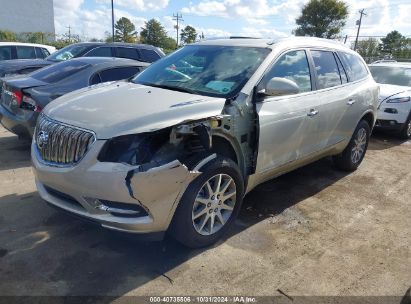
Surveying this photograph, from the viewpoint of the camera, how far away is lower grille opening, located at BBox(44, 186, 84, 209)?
10.3 ft

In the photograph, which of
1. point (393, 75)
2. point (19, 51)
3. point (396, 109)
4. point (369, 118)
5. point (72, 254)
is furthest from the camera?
point (19, 51)

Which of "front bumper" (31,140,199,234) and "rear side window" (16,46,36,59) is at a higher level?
"rear side window" (16,46,36,59)

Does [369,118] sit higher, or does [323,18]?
[323,18]

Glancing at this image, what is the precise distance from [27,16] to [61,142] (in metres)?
61.8

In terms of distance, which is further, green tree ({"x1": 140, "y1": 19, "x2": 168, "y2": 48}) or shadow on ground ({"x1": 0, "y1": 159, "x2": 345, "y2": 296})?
green tree ({"x1": 140, "y1": 19, "x2": 168, "y2": 48})

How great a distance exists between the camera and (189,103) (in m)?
3.33

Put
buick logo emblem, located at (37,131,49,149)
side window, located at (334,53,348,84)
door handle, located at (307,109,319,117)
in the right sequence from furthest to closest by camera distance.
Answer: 1. side window, located at (334,53,348,84)
2. door handle, located at (307,109,319,117)
3. buick logo emblem, located at (37,131,49,149)

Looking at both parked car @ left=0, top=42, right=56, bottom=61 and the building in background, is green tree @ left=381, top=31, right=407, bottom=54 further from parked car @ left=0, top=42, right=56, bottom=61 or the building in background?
the building in background

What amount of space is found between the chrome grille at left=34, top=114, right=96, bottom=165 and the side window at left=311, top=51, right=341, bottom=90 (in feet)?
9.37

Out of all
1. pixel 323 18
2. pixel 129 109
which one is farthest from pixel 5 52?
pixel 323 18

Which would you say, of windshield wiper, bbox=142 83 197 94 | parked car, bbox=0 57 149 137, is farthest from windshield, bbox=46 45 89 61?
windshield wiper, bbox=142 83 197 94

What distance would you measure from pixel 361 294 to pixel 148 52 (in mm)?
8992

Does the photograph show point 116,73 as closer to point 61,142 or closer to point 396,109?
point 61,142

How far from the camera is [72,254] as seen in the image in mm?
3271
